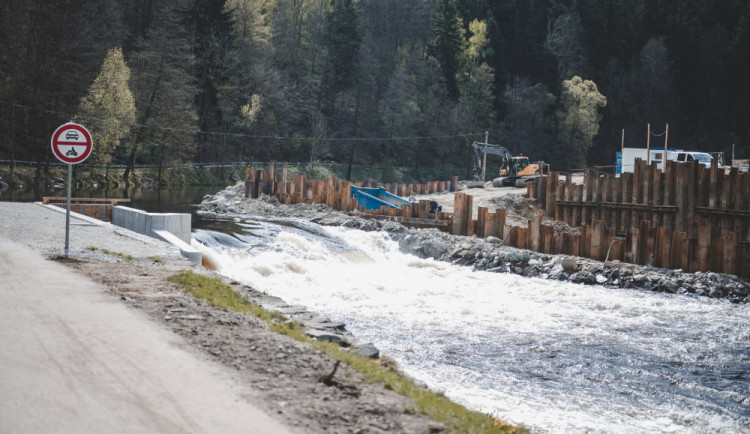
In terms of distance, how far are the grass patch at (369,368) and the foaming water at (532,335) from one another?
6.61 ft

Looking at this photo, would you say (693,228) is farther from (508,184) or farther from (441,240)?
(508,184)

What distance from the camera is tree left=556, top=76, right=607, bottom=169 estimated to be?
281ft

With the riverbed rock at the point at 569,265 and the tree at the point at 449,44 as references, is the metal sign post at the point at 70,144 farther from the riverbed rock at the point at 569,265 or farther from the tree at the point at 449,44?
the tree at the point at 449,44

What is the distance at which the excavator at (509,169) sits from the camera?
4781 centimetres

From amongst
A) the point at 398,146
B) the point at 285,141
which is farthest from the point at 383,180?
the point at 285,141

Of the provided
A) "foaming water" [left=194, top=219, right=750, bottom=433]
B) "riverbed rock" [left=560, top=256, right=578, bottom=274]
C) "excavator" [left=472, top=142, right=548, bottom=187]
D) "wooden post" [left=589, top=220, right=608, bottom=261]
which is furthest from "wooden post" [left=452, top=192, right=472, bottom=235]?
"excavator" [left=472, top=142, right=548, bottom=187]

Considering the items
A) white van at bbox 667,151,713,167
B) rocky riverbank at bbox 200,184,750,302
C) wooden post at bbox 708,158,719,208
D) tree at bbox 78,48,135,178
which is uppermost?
tree at bbox 78,48,135,178

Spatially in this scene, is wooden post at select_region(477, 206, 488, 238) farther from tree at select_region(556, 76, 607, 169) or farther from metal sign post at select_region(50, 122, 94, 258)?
tree at select_region(556, 76, 607, 169)

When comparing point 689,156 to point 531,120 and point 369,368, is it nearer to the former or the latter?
point 369,368

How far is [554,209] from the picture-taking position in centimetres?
3216

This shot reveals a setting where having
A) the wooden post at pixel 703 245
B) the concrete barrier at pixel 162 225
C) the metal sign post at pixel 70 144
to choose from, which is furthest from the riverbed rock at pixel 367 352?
the wooden post at pixel 703 245

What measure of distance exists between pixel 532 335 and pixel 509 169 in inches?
1556

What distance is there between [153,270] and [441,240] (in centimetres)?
1494

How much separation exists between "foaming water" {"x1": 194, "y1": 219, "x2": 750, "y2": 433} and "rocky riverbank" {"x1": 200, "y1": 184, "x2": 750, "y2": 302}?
80 cm
